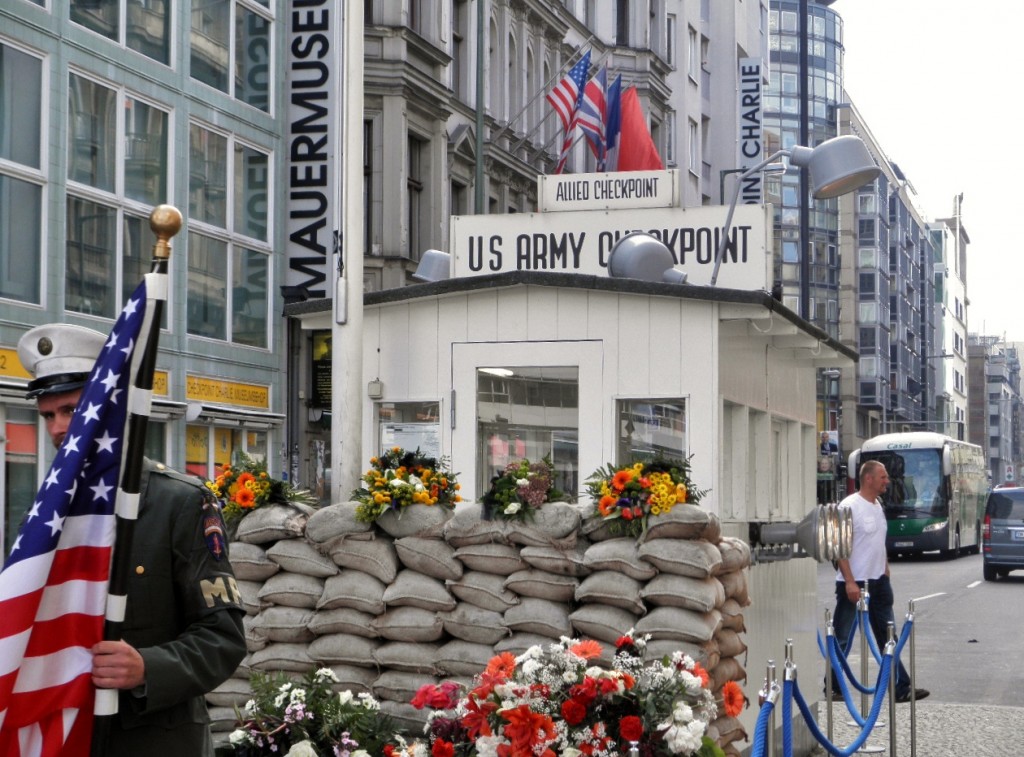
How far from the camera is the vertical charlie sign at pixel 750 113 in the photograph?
51.9 m

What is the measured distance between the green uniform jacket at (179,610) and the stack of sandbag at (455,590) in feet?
9.51

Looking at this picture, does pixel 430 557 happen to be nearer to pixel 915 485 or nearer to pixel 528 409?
pixel 528 409

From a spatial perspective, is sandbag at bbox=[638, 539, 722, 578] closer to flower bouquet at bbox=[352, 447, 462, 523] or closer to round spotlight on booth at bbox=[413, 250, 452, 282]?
flower bouquet at bbox=[352, 447, 462, 523]

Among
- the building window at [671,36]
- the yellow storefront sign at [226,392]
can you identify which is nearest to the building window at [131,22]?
the yellow storefront sign at [226,392]

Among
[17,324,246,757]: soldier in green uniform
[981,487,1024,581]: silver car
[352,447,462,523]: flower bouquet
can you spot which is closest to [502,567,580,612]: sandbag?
[352,447,462,523]: flower bouquet

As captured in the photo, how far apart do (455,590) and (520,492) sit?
502 mm

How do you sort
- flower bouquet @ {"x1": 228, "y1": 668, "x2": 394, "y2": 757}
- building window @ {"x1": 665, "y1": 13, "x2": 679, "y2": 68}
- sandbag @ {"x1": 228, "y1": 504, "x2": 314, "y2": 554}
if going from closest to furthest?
1. flower bouquet @ {"x1": 228, "y1": 668, "x2": 394, "y2": 757}
2. sandbag @ {"x1": 228, "y1": 504, "x2": 314, "y2": 554}
3. building window @ {"x1": 665, "y1": 13, "x2": 679, "y2": 68}

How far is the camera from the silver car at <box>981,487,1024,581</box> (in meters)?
34.0

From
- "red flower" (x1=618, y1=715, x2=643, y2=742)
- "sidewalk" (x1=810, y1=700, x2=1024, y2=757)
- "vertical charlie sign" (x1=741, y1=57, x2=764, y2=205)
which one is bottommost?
"sidewalk" (x1=810, y1=700, x2=1024, y2=757)

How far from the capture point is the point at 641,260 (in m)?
10.1

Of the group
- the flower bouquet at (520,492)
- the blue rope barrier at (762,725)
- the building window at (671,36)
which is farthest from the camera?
the building window at (671,36)

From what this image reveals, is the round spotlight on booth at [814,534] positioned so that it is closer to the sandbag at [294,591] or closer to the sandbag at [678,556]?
the sandbag at [678,556]

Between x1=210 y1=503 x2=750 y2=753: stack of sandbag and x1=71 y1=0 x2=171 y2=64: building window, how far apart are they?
14640 mm

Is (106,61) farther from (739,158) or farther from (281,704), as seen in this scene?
(739,158)
